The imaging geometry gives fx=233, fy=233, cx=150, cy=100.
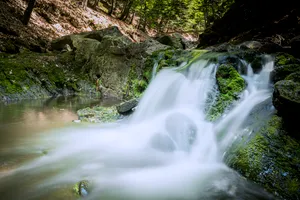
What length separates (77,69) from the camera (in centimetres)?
1207

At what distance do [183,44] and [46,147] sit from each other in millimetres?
13349

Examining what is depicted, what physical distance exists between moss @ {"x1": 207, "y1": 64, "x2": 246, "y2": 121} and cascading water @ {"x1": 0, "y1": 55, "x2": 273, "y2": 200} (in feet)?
0.64

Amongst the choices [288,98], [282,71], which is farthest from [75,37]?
[288,98]

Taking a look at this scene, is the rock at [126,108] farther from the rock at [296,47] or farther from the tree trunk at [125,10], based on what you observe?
the tree trunk at [125,10]

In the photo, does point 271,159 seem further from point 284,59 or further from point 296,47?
point 296,47

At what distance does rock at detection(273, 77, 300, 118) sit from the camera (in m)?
3.49

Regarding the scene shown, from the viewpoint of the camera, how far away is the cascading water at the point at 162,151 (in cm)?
324

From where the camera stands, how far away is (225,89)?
6066 millimetres

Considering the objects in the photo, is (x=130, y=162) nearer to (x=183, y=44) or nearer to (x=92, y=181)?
(x=92, y=181)

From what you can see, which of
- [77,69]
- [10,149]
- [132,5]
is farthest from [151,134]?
[132,5]

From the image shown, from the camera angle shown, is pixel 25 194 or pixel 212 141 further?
pixel 212 141

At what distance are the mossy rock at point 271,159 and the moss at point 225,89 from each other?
1.55 metres

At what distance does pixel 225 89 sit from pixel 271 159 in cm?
283

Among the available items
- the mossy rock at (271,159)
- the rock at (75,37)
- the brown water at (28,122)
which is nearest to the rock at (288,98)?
the mossy rock at (271,159)
